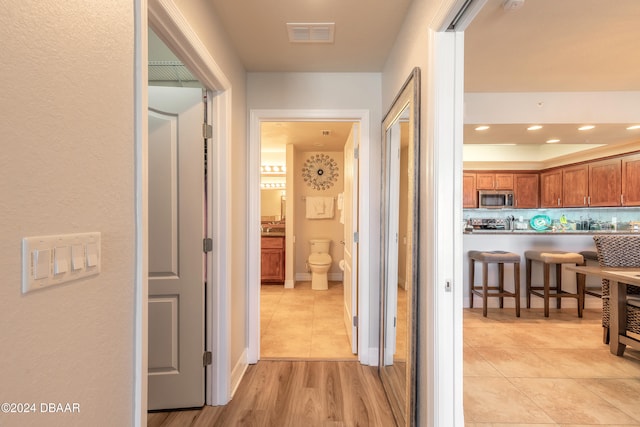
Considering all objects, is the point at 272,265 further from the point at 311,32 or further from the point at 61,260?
the point at 61,260

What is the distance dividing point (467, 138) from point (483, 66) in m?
1.46

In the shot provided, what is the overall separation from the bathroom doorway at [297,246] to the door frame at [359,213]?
13mm

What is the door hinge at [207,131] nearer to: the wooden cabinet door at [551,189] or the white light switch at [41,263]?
the white light switch at [41,263]

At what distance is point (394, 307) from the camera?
212cm

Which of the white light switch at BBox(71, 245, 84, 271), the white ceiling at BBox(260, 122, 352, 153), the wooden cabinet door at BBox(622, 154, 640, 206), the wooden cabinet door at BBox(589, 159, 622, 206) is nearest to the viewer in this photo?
the white light switch at BBox(71, 245, 84, 271)

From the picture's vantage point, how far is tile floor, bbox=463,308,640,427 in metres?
1.92

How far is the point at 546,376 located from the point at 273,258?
13.0 ft

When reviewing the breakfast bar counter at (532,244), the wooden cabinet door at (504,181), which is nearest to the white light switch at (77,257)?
the breakfast bar counter at (532,244)

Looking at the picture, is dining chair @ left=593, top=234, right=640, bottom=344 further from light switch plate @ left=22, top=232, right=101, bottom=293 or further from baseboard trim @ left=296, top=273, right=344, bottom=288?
light switch plate @ left=22, top=232, right=101, bottom=293

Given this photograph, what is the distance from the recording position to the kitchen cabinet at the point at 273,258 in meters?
5.31

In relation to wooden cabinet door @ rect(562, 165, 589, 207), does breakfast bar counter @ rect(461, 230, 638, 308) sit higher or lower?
lower

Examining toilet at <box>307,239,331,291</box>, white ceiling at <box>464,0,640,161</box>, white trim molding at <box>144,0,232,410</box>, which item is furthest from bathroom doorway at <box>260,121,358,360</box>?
white ceiling at <box>464,0,640,161</box>

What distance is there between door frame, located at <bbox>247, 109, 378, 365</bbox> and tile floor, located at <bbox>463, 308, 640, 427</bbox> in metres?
0.87

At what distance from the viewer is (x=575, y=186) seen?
18.4 feet
